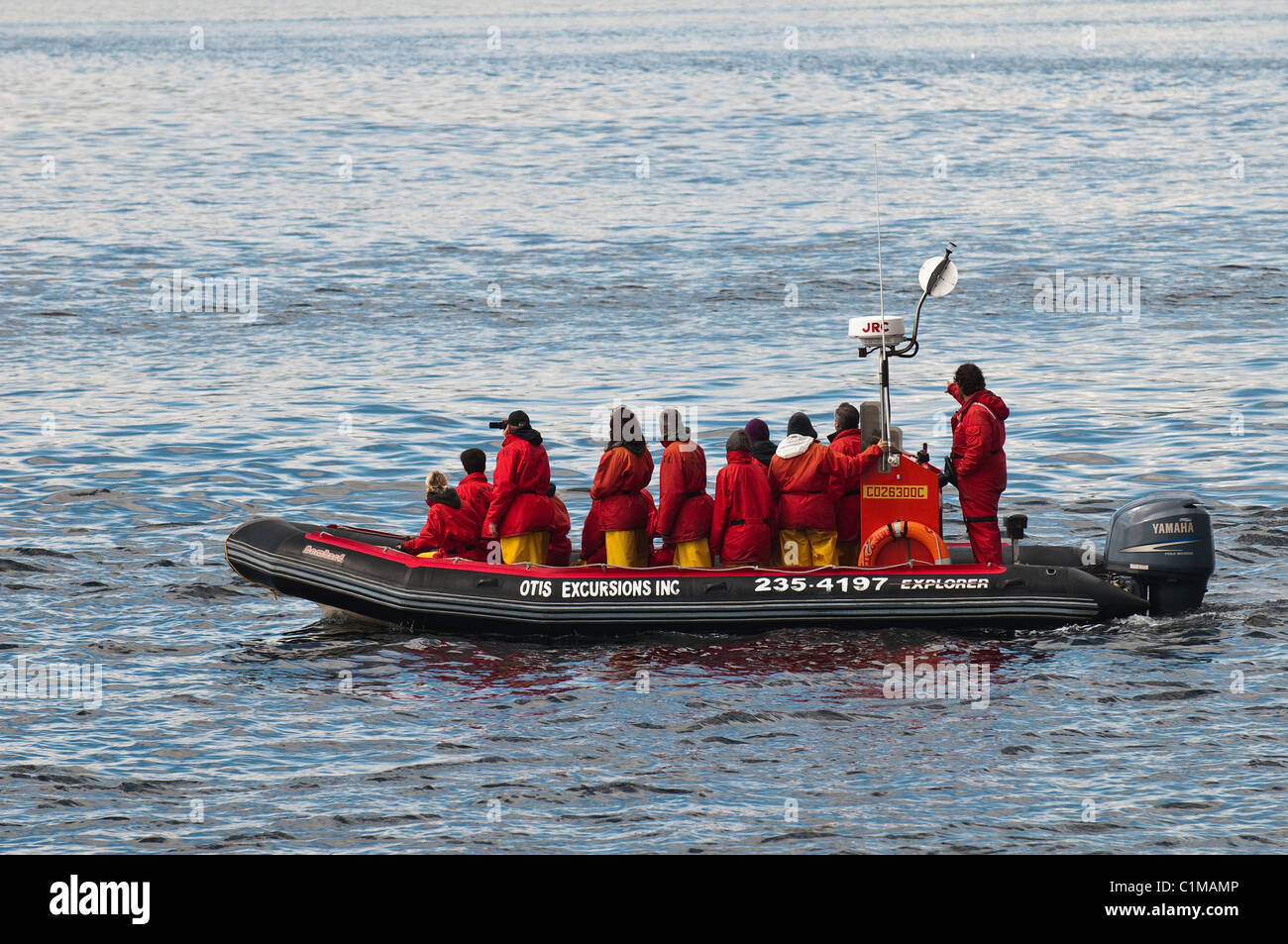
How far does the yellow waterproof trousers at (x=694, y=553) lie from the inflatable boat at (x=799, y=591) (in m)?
Result: 0.27

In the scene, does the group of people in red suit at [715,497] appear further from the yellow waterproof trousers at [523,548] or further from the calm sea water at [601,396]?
the calm sea water at [601,396]

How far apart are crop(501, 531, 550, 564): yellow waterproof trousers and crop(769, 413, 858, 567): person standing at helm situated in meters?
1.77

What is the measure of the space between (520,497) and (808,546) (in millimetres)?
2132

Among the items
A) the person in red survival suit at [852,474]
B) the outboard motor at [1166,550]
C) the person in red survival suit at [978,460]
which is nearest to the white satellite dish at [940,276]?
the person in red survival suit at [978,460]

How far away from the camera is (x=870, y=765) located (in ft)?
32.5

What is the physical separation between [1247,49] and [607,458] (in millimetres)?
54119

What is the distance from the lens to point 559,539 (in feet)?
41.4

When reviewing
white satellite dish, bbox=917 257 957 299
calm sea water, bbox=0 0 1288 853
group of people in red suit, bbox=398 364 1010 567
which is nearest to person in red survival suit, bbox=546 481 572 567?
group of people in red suit, bbox=398 364 1010 567

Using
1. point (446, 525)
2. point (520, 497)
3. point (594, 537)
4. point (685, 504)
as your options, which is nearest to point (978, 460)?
point (685, 504)

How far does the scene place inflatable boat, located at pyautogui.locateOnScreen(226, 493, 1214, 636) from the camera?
11781 mm

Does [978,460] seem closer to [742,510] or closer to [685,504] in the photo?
[742,510]

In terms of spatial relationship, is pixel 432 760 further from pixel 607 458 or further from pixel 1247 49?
pixel 1247 49

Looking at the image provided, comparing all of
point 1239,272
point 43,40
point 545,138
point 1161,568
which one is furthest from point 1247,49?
point 1161,568

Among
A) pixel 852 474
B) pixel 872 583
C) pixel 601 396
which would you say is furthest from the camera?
pixel 601 396
